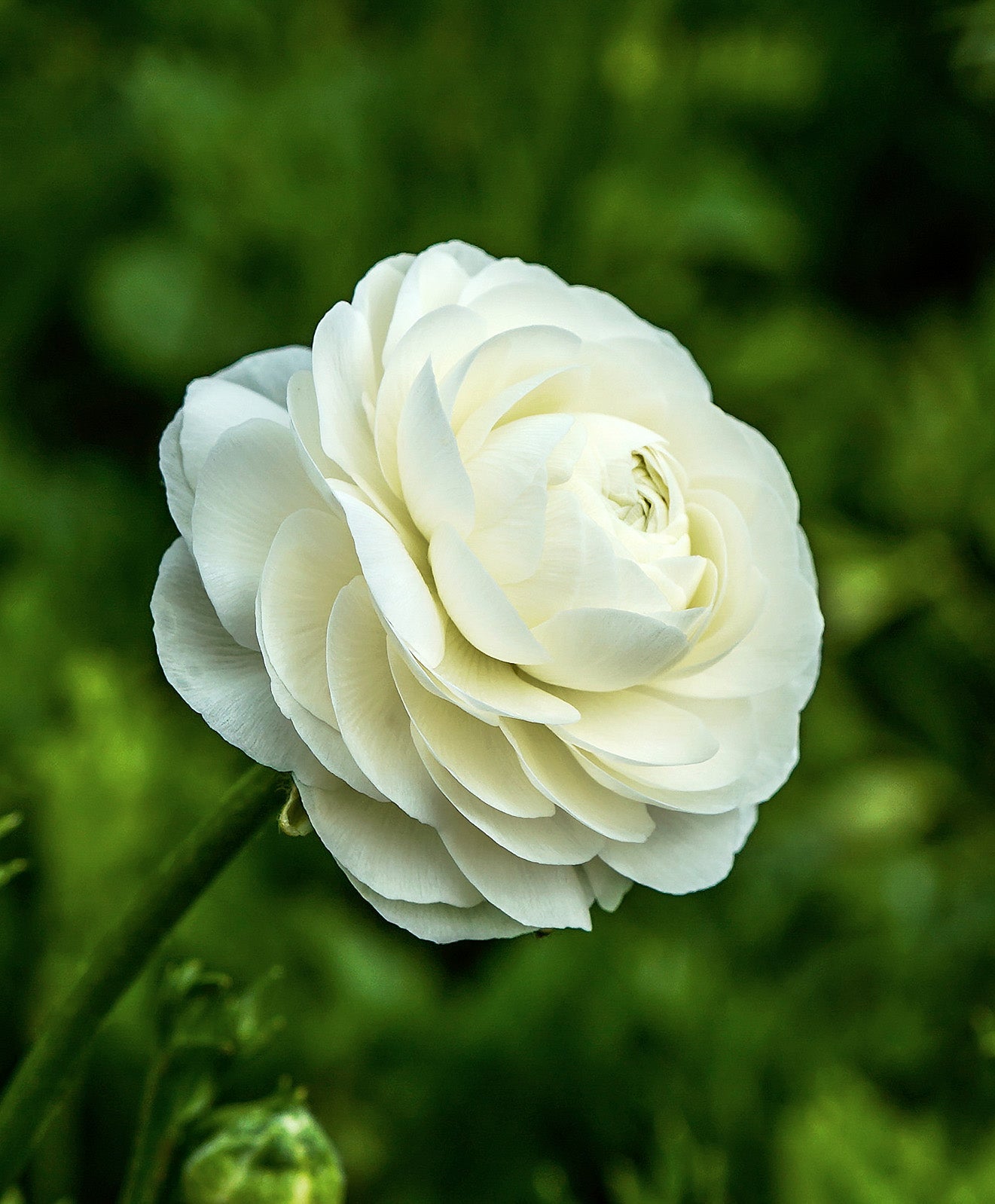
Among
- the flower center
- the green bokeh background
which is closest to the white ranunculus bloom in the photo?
the flower center

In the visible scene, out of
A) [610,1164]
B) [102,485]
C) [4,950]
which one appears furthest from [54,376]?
[610,1164]

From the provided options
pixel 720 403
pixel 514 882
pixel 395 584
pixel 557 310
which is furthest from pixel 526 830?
pixel 720 403

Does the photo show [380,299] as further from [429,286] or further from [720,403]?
[720,403]

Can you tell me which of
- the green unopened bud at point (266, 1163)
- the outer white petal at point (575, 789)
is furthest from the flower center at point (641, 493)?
the green unopened bud at point (266, 1163)

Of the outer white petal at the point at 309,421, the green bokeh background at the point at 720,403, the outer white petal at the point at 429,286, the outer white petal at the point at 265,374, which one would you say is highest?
the outer white petal at the point at 429,286

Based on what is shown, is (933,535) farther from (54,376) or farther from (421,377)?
(421,377)

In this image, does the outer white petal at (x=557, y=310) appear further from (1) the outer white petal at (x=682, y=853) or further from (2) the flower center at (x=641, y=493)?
(1) the outer white petal at (x=682, y=853)

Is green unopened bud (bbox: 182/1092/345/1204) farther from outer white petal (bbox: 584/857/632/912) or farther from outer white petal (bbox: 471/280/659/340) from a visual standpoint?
outer white petal (bbox: 471/280/659/340)
